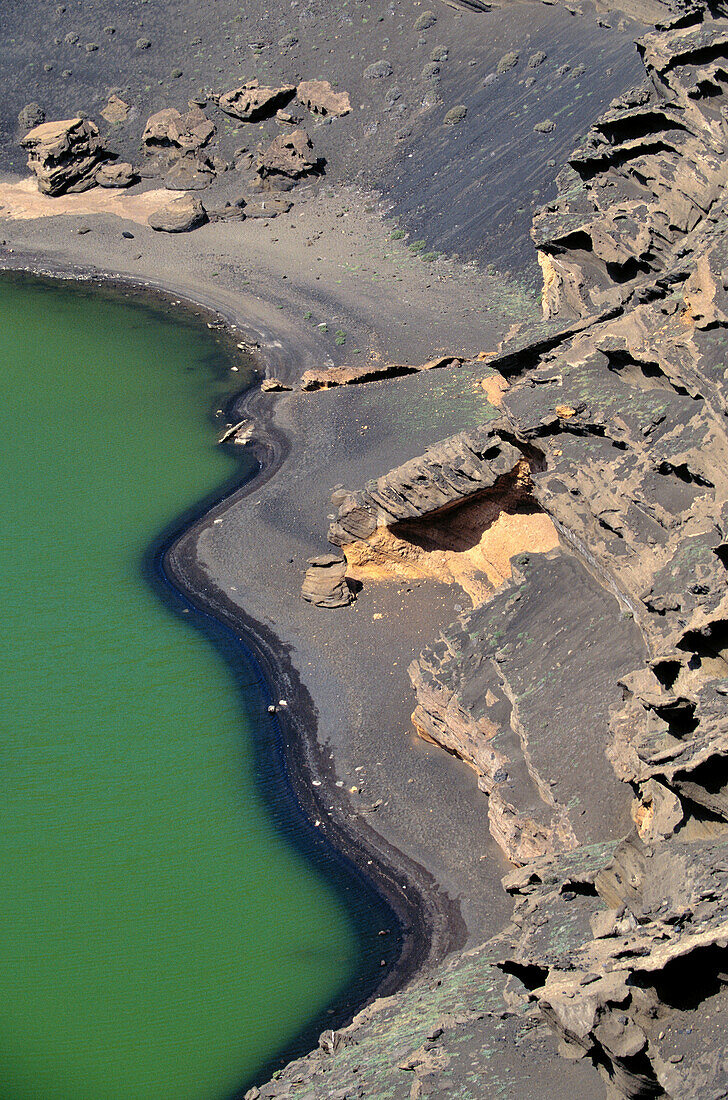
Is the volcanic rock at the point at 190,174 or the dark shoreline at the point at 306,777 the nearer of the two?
the dark shoreline at the point at 306,777

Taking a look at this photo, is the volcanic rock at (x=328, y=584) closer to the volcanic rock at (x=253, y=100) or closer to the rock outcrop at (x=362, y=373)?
the rock outcrop at (x=362, y=373)

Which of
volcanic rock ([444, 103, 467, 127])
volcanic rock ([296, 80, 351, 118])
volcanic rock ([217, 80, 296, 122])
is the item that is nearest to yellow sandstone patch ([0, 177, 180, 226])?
volcanic rock ([217, 80, 296, 122])

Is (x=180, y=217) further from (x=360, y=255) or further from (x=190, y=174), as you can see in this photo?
(x=360, y=255)

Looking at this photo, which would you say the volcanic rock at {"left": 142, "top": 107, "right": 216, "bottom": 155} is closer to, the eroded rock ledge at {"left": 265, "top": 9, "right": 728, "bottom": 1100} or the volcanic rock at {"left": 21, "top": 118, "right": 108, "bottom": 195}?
the volcanic rock at {"left": 21, "top": 118, "right": 108, "bottom": 195}

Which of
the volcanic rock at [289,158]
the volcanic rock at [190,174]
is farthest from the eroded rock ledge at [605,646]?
the volcanic rock at [190,174]

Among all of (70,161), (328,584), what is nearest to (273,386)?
(328,584)

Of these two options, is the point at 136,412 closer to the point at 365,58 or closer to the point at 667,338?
the point at 667,338
